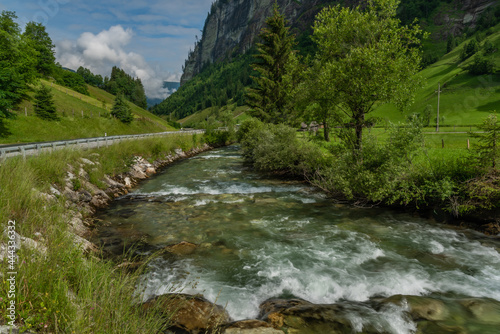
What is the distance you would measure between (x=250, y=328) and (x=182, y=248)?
4692 mm

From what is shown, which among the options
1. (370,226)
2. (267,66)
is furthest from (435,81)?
(370,226)

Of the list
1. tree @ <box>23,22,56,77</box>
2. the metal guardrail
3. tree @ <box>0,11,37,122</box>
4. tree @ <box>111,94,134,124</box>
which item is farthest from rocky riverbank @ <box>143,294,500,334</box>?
tree @ <box>23,22,56,77</box>

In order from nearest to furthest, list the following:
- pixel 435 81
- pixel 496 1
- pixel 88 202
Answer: pixel 88 202 < pixel 435 81 < pixel 496 1

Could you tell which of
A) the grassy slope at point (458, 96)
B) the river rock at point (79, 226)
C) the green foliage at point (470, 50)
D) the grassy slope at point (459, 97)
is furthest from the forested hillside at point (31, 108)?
the green foliage at point (470, 50)

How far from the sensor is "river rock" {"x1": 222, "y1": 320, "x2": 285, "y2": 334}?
501 centimetres

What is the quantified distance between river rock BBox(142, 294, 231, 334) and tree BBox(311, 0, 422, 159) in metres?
11.0

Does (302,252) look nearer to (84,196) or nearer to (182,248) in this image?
(182,248)

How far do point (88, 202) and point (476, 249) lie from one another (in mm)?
16674

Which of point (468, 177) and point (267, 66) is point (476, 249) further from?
point (267, 66)

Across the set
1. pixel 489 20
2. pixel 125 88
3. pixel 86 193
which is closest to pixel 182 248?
pixel 86 193

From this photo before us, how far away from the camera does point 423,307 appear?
19.3 feet

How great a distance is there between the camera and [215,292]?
669cm

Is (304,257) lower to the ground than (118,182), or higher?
lower

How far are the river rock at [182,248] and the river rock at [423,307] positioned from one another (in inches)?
238
